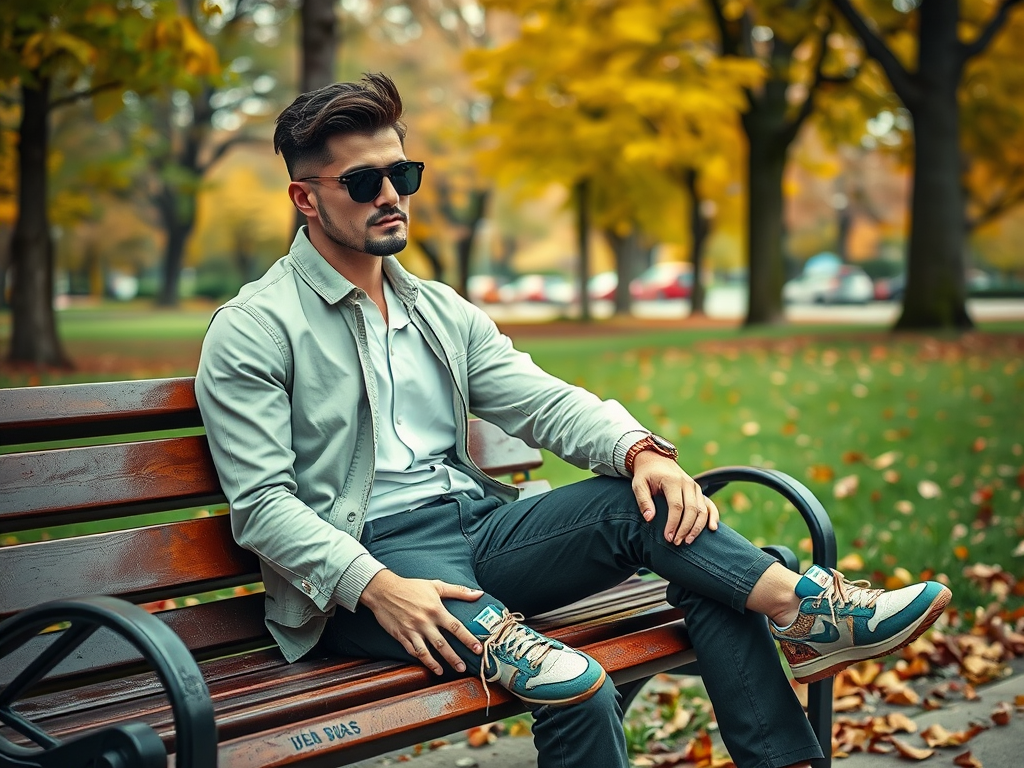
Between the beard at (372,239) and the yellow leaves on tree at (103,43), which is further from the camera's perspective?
the yellow leaves on tree at (103,43)

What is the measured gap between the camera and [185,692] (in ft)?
6.51

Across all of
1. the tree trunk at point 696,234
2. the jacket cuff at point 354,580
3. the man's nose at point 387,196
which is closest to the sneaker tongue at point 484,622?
the jacket cuff at point 354,580

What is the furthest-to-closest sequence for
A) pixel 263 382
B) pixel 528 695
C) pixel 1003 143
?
1. pixel 1003 143
2. pixel 263 382
3. pixel 528 695

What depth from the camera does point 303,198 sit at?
2951 millimetres

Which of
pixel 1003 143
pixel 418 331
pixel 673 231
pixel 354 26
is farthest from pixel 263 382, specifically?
pixel 673 231

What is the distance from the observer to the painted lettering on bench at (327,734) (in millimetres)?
2195

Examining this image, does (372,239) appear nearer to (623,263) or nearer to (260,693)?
(260,693)

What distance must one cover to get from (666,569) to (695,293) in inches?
1122

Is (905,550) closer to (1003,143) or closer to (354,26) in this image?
(1003,143)

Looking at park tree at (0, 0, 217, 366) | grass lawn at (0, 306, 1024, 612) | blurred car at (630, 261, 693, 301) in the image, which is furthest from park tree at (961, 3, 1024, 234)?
blurred car at (630, 261, 693, 301)

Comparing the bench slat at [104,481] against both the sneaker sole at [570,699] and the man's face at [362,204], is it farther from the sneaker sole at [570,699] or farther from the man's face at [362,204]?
the sneaker sole at [570,699]

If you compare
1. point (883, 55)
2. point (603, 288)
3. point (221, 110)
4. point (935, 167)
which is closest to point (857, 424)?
point (883, 55)

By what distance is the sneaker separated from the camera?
7.94 ft

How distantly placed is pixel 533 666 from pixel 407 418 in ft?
2.79
